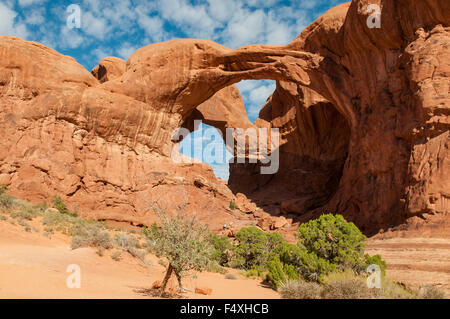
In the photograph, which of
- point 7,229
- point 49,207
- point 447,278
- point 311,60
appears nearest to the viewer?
point 447,278

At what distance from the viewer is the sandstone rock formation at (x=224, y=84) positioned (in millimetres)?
14141

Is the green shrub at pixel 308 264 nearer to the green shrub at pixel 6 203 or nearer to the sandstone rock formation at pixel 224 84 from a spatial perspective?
the sandstone rock formation at pixel 224 84

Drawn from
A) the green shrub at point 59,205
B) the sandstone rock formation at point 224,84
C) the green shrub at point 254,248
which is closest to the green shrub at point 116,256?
the sandstone rock formation at point 224,84

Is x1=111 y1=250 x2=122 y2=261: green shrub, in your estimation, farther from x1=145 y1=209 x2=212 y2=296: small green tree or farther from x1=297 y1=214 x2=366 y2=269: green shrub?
x1=297 y1=214 x2=366 y2=269: green shrub

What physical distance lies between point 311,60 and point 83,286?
62.4 ft

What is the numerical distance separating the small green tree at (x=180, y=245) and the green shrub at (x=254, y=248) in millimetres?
8362

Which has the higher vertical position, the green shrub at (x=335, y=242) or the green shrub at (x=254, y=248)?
the green shrub at (x=335, y=242)

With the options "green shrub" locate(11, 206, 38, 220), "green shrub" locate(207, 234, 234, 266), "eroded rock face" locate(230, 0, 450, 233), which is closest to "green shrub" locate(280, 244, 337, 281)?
"eroded rock face" locate(230, 0, 450, 233)

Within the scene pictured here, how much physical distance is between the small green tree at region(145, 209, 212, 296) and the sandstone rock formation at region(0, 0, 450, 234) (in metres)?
6.99

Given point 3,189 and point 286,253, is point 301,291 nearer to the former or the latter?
point 286,253

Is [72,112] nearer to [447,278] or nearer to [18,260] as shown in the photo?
[18,260]

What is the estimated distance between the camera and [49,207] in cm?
1702

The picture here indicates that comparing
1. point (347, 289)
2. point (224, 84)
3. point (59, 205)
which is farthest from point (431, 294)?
point (224, 84)
